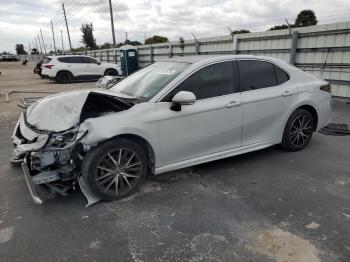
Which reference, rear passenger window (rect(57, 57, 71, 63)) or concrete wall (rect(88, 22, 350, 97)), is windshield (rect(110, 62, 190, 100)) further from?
rear passenger window (rect(57, 57, 71, 63))

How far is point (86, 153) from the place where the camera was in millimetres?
3457

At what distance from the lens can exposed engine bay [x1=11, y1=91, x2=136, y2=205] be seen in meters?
3.37

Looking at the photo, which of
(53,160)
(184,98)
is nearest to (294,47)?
(184,98)

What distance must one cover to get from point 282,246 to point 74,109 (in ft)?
8.98

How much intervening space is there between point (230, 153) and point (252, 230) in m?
1.48

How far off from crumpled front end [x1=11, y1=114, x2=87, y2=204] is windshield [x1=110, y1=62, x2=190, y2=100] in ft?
3.48

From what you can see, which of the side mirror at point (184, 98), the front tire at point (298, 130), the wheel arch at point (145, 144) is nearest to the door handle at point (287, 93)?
the front tire at point (298, 130)

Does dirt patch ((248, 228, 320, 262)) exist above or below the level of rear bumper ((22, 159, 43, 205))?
below

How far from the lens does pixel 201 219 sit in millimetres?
3258

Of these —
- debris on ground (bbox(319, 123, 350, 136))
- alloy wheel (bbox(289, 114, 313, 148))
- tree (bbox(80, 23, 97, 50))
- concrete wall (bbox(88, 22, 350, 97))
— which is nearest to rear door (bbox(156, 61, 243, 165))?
alloy wheel (bbox(289, 114, 313, 148))

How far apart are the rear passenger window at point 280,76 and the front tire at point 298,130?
1.75 ft

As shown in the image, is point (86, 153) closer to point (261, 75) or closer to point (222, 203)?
point (222, 203)

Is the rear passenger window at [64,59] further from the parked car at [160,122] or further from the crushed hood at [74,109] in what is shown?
the crushed hood at [74,109]

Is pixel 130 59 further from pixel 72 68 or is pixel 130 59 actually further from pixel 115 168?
pixel 115 168
